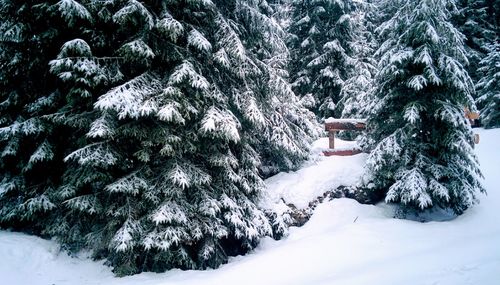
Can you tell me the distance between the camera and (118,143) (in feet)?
22.8

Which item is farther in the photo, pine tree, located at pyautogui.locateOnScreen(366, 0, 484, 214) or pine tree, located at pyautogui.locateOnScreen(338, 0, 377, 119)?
pine tree, located at pyautogui.locateOnScreen(338, 0, 377, 119)

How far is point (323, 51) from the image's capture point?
18.0 meters

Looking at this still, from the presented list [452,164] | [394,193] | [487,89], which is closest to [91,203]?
[394,193]

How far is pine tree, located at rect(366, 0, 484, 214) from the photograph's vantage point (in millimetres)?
7605

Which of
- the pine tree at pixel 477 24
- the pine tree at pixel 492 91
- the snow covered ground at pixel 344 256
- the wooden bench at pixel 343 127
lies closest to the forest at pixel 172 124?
the snow covered ground at pixel 344 256

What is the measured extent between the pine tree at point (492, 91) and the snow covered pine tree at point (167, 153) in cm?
1999

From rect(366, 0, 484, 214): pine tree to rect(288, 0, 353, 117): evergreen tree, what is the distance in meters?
9.01

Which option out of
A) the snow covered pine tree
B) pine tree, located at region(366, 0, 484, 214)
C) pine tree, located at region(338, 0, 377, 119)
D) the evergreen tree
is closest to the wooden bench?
pine tree, located at region(366, 0, 484, 214)

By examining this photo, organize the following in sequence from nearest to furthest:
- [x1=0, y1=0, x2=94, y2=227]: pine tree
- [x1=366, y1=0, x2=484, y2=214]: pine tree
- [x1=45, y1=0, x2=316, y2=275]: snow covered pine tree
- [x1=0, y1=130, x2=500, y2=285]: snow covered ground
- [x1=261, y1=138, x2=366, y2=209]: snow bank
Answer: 1. [x1=0, y1=130, x2=500, y2=285]: snow covered ground
2. [x1=45, y1=0, x2=316, y2=275]: snow covered pine tree
3. [x1=0, y1=0, x2=94, y2=227]: pine tree
4. [x1=366, y1=0, x2=484, y2=214]: pine tree
5. [x1=261, y1=138, x2=366, y2=209]: snow bank

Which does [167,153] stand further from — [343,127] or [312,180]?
[343,127]

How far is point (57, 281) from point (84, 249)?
1047mm

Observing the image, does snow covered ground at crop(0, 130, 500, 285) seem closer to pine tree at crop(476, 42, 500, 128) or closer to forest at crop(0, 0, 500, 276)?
forest at crop(0, 0, 500, 276)

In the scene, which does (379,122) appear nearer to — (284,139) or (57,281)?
(284,139)

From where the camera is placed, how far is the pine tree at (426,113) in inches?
299
